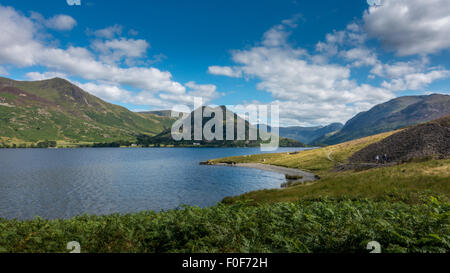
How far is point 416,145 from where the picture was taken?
71.6 m

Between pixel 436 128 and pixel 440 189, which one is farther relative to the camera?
pixel 436 128

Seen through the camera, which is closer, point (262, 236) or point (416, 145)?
point (262, 236)

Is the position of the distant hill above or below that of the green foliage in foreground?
above

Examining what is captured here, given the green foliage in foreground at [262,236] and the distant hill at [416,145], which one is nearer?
the green foliage in foreground at [262,236]

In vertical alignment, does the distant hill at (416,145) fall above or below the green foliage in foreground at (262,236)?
above

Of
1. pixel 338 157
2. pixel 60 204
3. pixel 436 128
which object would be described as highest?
pixel 436 128

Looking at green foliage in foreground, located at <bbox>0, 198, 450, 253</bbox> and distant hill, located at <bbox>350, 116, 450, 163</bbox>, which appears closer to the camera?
green foliage in foreground, located at <bbox>0, 198, 450, 253</bbox>

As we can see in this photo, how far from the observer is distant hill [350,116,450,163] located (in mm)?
64562

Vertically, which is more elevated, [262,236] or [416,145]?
[416,145]

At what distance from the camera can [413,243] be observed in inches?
343

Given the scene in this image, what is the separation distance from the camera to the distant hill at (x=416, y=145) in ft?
212
